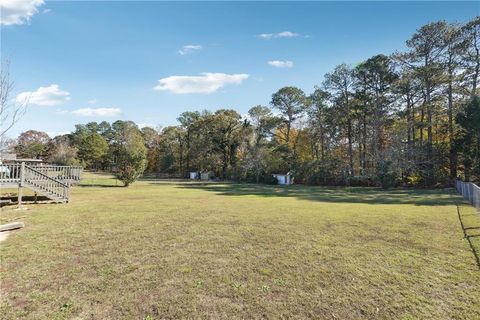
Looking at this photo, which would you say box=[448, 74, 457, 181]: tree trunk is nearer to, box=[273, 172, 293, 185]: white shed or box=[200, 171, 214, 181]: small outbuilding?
box=[273, 172, 293, 185]: white shed

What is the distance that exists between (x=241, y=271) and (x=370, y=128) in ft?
109

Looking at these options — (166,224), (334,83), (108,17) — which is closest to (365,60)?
(334,83)

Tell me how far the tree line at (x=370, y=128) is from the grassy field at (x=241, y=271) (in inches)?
795

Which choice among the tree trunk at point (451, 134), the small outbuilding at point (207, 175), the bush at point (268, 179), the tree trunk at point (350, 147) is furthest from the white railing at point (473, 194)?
the small outbuilding at point (207, 175)

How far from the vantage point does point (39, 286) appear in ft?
15.2

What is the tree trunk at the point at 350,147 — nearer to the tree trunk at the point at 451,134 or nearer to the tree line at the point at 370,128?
the tree line at the point at 370,128

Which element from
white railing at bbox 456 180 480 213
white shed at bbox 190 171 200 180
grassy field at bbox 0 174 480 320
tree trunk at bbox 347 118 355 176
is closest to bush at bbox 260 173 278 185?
tree trunk at bbox 347 118 355 176

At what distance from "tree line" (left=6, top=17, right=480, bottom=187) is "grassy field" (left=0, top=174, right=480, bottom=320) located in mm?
20187

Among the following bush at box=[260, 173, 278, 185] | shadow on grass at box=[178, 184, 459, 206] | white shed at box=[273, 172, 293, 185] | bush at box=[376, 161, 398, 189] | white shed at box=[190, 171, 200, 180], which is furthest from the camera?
white shed at box=[190, 171, 200, 180]

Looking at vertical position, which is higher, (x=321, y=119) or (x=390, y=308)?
(x=321, y=119)

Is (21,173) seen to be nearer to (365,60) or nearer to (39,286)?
(39,286)

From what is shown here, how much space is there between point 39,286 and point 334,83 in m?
35.7

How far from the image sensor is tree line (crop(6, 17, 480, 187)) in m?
26.2

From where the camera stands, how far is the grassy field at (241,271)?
393 cm
